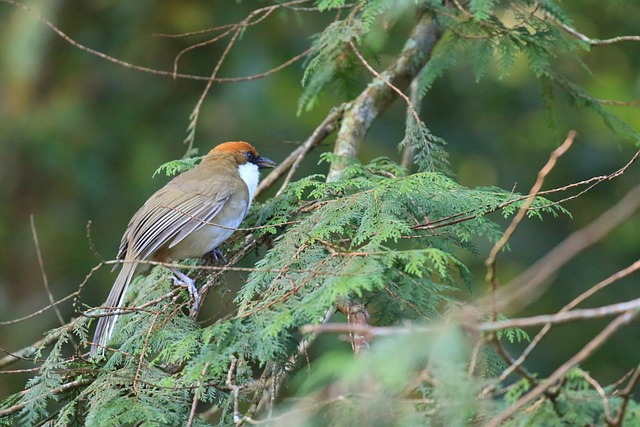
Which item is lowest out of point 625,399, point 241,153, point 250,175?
point 625,399

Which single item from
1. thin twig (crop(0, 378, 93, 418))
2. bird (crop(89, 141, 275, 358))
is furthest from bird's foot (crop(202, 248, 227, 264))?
thin twig (crop(0, 378, 93, 418))

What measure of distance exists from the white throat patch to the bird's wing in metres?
0.42

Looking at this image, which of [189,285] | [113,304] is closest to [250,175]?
[113,304]

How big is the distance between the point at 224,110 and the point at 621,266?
481 cm

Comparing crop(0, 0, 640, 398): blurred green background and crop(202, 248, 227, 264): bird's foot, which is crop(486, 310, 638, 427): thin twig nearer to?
crop(202, 248, 227, 264): bird's foot

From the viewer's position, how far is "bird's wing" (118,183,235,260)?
193 inches

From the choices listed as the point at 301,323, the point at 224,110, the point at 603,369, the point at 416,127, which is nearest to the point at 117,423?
the point at 301,323

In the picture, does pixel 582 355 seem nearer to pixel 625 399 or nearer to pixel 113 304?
pixel 625 399

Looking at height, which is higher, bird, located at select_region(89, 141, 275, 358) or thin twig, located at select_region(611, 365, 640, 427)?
bird, located at select_region(89, 141, 275, 358)

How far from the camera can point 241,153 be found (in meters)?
5.93

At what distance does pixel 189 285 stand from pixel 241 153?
211 centimetres

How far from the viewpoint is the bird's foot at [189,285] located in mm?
3836

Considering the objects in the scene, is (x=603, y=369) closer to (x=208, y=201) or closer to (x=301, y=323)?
(x=208, y=201)

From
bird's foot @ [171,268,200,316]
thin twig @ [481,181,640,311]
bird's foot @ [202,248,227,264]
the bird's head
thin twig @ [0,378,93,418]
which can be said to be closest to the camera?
thin twig @ [481,181,640,311]
